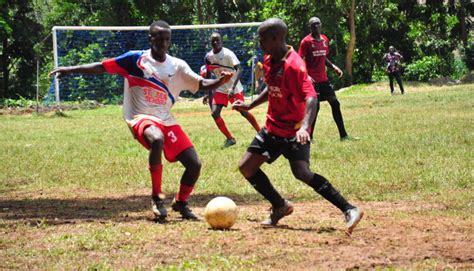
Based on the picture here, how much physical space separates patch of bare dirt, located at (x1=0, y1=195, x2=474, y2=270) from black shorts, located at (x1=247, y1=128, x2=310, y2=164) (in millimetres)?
644

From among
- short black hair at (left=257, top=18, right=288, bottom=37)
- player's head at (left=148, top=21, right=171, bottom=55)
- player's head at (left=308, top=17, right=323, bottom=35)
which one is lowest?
player's head at (left=308, top=17, right=323, bottom=35)

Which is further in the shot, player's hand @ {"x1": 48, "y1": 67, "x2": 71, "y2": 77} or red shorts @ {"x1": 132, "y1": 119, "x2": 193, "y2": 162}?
player's hand @ {"x1": 48, "y1": 67, "x2": 71, "y2": 77}

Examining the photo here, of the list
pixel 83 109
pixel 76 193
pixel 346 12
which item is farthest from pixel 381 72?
pixel 76 193

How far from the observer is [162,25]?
25.7 feet

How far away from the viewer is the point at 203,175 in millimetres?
11258

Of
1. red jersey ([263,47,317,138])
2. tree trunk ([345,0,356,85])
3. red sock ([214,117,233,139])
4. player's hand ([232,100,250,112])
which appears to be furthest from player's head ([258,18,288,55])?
tree trunk ([345,0,356,85])

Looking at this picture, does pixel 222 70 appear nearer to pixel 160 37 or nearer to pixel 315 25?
pixel 315 25

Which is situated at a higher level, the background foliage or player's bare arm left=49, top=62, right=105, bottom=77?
player's bare arm left=49, top=62, right=105, bottom=77

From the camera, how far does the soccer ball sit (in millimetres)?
7027

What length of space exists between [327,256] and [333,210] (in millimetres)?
2556

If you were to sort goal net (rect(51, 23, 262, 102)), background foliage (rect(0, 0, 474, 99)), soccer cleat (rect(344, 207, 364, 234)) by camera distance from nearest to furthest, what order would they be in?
soccer cleat (rect(344, 207, 364, 234)), goal net (rect(51, 23, 262, 102)), background foliage (rect(0, 0, 474, 99))

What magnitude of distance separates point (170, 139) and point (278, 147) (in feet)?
4.01

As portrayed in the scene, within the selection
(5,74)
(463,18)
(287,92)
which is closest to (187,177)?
(287,92)

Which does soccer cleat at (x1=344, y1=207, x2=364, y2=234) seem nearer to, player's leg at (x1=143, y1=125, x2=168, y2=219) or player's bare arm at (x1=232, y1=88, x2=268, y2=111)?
player's bare arm at (x1=232, y1=88, x2=268, y2=111)
